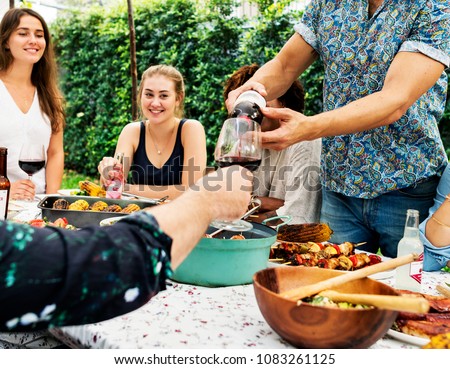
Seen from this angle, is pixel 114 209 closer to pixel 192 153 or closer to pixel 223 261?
pixel 223 261

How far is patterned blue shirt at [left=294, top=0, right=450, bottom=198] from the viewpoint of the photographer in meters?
2.21

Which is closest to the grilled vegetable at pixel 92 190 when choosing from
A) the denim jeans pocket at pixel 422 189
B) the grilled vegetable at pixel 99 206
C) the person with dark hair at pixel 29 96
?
the grilled vegetable at pixel 99 206

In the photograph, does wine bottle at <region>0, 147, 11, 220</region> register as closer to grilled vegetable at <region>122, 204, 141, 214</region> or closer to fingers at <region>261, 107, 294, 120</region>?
grilled vegetable at <region>122, 204, 141, 214</region>

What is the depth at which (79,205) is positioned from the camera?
8.13 feet

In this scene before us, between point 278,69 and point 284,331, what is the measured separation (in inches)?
68.4

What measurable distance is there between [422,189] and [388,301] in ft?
4.72

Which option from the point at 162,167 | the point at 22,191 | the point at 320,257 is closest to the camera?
the point at 320,257

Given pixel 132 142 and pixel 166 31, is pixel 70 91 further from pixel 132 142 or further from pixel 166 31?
pixel 132 142

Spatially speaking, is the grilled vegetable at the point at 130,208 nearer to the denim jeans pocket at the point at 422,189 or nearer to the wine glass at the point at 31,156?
the wine glass at the point at 31,156

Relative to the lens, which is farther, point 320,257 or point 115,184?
point 115,184

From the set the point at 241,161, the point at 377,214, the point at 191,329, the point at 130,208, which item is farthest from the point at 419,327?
the point at 130,208

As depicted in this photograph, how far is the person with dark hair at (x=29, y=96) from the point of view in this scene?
3488 mm

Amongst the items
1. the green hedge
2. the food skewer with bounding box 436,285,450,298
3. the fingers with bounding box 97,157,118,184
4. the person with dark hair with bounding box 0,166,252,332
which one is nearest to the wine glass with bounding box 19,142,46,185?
the fingers with bounding box 97,157,118,184

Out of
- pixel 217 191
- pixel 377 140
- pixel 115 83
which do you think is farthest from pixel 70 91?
pixel 217 191
